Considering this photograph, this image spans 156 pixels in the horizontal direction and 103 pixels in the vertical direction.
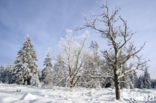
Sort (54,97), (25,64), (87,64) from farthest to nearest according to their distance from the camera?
(25,64)
(87,64)
(54,97)

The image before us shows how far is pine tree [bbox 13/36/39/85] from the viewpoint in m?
30.8

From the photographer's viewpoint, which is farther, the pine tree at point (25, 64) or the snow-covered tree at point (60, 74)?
the pine tree at point (25, 64)

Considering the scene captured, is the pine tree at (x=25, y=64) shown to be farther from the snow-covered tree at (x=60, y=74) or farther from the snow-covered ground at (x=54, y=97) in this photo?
the snow-covered ground at (x=54, y=97)

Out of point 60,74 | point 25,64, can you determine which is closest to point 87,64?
point 60,74

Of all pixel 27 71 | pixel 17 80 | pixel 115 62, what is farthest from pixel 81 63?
pixel 17 80

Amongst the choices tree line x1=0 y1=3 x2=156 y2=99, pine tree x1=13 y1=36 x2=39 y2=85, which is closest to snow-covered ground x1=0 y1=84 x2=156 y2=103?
tree line x1=0 y1=3 x2=156 y2=99

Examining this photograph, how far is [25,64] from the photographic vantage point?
31.1 meters

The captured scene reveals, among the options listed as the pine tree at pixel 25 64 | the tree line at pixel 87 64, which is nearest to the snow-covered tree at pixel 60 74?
the tree line at pixel 87 64

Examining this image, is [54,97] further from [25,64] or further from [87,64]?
[25,64]

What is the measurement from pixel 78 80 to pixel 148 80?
5792 centimetres

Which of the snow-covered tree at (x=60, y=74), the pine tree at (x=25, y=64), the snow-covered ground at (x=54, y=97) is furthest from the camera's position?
the pine tree at (x=25, y=64)

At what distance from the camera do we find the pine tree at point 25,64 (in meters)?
30.8

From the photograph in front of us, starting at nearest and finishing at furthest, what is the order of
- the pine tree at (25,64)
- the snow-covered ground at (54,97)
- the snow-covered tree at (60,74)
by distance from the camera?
the snow-covered ground at (54,97)
the snow-covered tree at (60,74)
the pine tree at (25,64)

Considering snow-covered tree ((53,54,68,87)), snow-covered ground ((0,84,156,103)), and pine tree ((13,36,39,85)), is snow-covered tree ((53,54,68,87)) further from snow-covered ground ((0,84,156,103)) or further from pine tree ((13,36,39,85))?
pine tree ((13,36,39,85))
